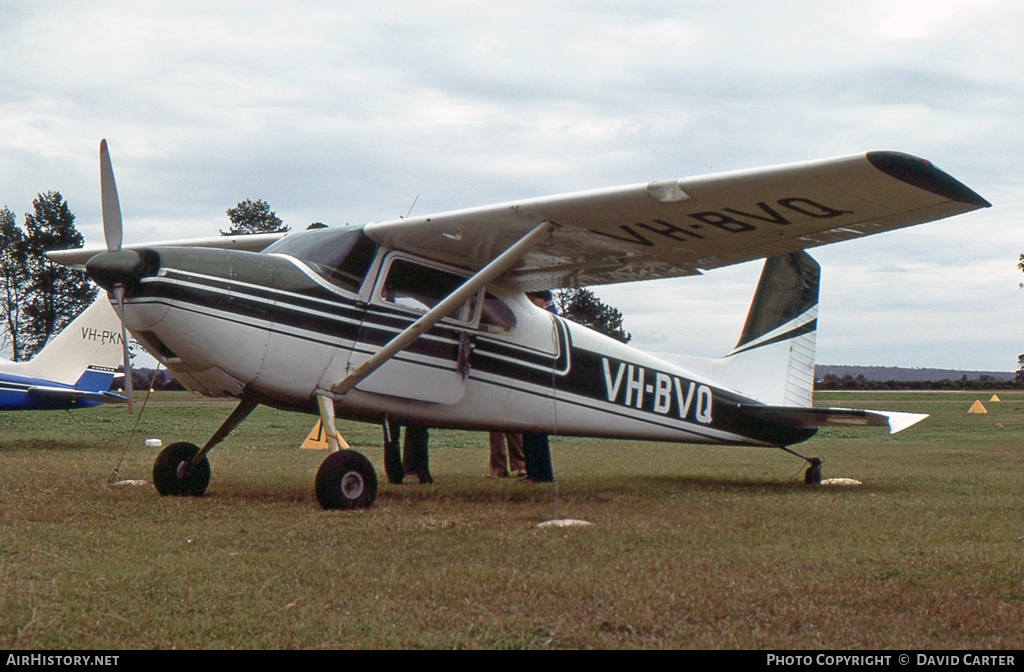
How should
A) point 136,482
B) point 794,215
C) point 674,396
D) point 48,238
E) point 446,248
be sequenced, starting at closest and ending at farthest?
point 794,215 < point 446,248 < point 136,482 < point 674,396 < point 48,238

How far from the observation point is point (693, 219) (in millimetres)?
7121

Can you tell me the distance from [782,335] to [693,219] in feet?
15.4

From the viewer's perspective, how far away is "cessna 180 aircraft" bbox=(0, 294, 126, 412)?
15.7m

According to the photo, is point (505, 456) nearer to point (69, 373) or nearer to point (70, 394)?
point (70, 394)

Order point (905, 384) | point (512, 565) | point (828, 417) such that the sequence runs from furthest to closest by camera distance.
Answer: point (905, 384)
point (828, 417)
point (512, 565)

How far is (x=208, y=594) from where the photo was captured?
4.00 m

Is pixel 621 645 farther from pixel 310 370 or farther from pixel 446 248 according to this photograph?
pixel 446 248

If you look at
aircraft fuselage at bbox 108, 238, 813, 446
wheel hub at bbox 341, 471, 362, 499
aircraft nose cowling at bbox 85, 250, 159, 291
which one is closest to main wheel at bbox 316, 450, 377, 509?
wheel hub at bbox 341, 471, 362, 499

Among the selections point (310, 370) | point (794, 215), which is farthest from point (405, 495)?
point (794, 215)

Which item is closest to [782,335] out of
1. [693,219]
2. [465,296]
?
[693,219]

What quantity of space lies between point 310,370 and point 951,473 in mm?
7833

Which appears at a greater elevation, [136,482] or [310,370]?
[310,370]

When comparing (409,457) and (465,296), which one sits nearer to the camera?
(465,296)

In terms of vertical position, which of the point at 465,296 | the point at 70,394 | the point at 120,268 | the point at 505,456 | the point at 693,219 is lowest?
the point at 505,456
